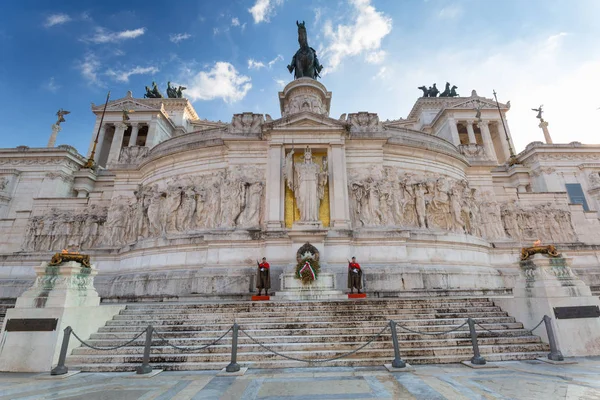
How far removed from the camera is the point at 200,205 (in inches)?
676

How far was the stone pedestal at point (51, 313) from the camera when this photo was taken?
723 cm

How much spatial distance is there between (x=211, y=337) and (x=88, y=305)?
369 centimetres

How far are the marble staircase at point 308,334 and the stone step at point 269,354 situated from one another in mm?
23

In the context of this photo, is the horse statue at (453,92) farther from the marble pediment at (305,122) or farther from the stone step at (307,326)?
the stone step at (307,326)

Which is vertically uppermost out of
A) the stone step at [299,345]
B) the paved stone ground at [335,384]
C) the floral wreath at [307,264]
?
the floral wreath at [307,264]

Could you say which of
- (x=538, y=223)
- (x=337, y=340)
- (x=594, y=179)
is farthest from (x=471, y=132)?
(x=337, y=340)

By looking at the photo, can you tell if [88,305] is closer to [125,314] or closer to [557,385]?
[125,314]

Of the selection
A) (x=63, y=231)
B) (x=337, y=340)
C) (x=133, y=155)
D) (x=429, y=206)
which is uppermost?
(x=133, y=155)

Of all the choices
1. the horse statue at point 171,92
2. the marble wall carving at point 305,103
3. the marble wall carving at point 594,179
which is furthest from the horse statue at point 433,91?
the horse statue at point 171,92

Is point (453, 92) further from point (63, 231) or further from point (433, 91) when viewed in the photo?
point (63, 231)

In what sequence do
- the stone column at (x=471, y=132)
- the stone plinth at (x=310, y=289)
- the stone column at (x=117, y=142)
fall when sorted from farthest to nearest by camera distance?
the stone column at (x=471, y=132), the stone column at (x=117, y=142), the stone plinth at (x=310, y=289)

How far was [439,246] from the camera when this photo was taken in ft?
53.1

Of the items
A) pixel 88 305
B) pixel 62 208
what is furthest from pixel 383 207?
pixel 62 208

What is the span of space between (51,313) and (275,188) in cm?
1060
